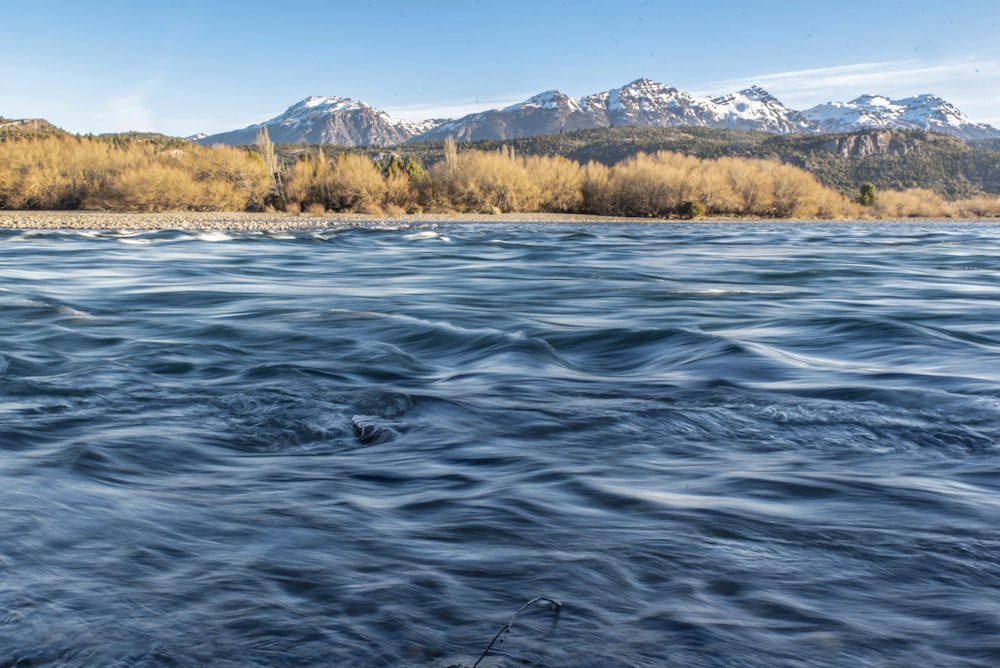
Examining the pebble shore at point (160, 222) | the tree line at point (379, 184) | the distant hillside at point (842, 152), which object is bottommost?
the pebble shore at point (160, 222)

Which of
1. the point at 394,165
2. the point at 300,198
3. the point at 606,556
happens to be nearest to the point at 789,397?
the point at 606,556

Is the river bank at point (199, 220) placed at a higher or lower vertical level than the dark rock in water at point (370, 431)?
higher

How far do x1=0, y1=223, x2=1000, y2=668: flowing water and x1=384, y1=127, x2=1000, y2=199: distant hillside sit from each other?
13446 centimetres

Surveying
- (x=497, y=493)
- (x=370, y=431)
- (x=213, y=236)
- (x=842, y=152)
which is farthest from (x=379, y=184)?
(x=842, y=152)

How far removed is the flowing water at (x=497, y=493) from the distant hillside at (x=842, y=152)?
441 feet

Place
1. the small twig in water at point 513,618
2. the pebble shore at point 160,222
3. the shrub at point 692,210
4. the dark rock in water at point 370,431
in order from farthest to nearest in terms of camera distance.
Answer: the shrub at point 692,210
the pebble shore at point 160,222
the dark rock in water at point 370,431
the small twig in water at point 513,618

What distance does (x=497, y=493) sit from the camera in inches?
187

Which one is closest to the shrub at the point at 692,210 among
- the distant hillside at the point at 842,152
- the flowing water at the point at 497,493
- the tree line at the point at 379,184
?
the tree line at the point at 379,184

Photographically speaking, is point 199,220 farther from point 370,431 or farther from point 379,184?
point 370,431

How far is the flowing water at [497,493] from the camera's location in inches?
122

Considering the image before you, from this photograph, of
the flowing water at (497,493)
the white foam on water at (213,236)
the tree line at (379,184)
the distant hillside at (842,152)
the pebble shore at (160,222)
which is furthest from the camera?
the distant hillside at (842,152)

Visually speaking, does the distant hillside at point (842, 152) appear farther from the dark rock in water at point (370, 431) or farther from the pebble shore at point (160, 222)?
the dark rock in water at point (370, 431)

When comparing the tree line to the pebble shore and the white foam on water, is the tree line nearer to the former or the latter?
the pebble shore

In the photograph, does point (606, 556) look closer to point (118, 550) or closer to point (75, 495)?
point (118, 550)
